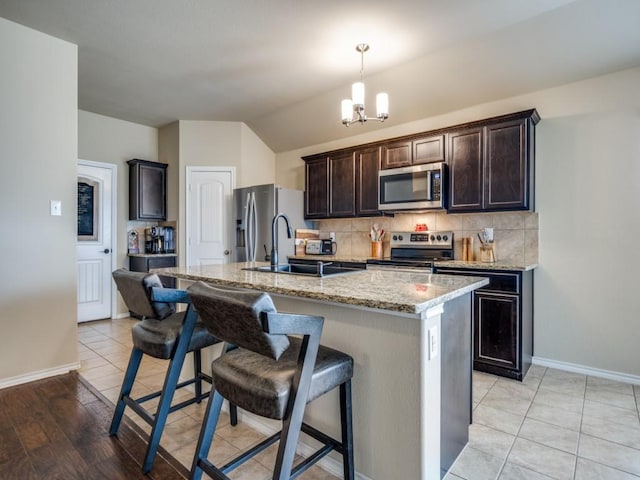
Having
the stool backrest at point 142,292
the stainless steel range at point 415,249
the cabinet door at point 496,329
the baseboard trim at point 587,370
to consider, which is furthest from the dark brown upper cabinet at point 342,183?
the stool backrest at point 142,292

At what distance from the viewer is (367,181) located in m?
3.95

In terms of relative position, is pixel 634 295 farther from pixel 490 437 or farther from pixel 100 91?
pixel 100 91

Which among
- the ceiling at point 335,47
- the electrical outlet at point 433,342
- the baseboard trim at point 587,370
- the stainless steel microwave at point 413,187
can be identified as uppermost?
the ceiling at point 335,47

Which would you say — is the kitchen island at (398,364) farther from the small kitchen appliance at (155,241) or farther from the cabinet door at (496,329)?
the small kitchen appliance at (155,241)

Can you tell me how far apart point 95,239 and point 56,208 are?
191cm

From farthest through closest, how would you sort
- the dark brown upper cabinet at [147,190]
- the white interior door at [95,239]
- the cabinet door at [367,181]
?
the dark brown upper cabinet at [147,190], the white interior door at [95,239], the cabinet door at [367,181]

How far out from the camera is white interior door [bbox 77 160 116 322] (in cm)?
450

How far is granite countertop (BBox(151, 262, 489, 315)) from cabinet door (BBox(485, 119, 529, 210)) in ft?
4.99

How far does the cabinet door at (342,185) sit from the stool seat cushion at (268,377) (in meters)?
2.75

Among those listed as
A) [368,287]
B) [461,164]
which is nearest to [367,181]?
[461,164]

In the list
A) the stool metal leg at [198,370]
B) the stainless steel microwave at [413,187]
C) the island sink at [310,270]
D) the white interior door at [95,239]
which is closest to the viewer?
the island sink at [310,270]

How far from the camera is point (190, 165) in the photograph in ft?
15.8

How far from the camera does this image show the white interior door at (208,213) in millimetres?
4801

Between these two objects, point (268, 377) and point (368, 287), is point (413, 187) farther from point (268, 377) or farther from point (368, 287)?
point (268, 377)
